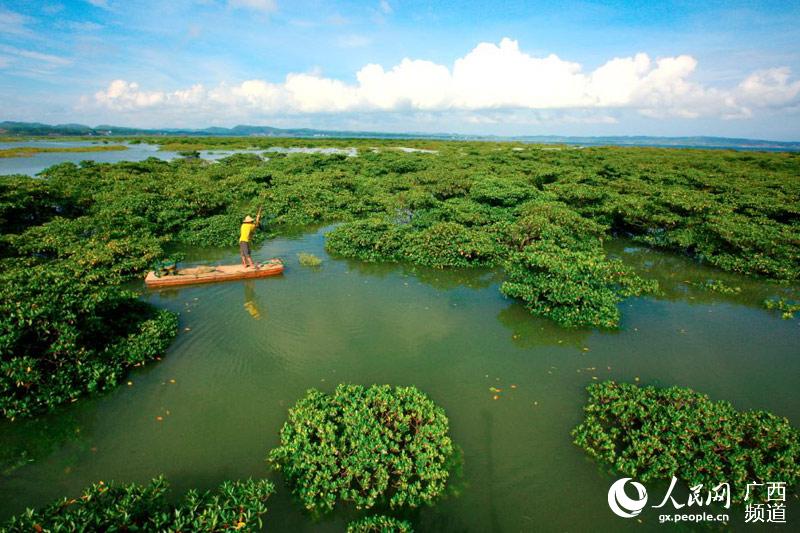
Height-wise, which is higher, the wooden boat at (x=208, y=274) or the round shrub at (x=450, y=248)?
the round shrub at (x=450, y=248)

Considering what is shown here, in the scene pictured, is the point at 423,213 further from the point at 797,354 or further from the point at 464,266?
the point at 797,354

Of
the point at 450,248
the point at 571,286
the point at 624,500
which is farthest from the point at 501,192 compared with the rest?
the point at 624,500

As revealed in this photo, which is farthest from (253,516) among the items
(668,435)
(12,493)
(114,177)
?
(114,177)

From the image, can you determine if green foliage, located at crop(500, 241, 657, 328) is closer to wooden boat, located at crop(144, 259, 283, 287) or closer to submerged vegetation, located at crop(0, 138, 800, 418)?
submerged vegetation, located at crop(0, 138, 800, 418)

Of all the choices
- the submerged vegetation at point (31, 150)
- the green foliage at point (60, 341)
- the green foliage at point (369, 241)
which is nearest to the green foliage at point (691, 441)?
the green foliage at point (60, 341)

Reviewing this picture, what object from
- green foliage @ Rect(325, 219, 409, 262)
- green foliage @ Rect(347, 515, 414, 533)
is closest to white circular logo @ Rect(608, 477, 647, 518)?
green foliage @ Rect(347, 515, 414, 533)

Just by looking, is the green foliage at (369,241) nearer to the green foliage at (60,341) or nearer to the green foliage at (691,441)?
the green foliage at (60,341)

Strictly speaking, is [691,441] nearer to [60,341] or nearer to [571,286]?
[571,286]
